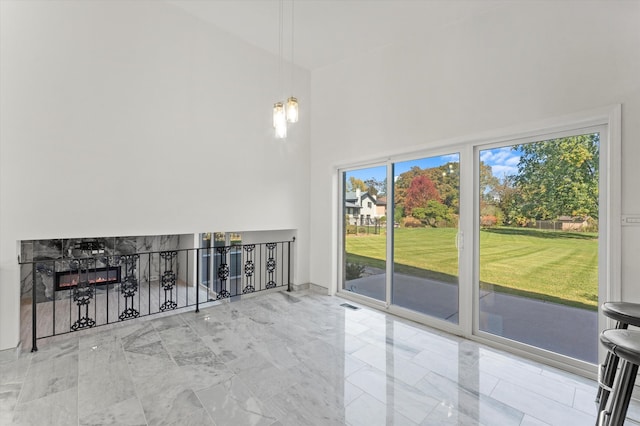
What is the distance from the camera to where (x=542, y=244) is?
8.57 ft

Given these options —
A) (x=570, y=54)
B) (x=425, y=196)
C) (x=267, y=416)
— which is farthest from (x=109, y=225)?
(x=570, y=54)

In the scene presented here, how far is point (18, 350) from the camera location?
8.29ft

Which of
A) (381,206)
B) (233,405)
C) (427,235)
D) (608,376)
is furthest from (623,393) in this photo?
(381,206)

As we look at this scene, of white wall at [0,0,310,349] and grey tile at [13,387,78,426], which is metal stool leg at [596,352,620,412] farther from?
white wall at [0,0,310,349]

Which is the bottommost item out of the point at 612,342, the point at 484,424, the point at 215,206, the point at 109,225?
the point at 484,424

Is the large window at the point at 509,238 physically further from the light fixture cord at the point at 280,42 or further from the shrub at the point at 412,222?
the light fixture cord at the point at 280,42

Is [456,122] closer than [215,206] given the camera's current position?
Yes

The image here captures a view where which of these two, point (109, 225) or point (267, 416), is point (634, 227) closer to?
point (267, 416)

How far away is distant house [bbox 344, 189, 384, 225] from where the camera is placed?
4.02 metres

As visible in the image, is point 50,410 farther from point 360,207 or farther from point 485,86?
point 485,86

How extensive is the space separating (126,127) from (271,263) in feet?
9.06

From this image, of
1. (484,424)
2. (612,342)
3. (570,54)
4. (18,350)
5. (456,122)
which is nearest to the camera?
(612,342)

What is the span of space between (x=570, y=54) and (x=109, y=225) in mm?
4634

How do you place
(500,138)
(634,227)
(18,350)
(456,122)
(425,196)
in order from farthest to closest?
(425,196)
(456,122)
(500,138)
(18,350)
(634,227)
